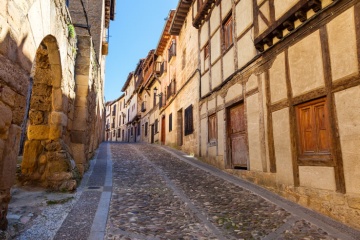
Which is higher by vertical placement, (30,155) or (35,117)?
(35,117)

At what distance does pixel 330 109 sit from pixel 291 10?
6.81 ft

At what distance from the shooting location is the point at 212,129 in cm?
927

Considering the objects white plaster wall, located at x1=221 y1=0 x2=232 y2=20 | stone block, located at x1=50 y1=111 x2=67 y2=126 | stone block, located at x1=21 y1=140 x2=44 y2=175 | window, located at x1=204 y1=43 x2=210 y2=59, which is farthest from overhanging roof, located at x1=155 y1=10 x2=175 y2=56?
stone block, located at x1=21 y1=140 x2=44 y2=175

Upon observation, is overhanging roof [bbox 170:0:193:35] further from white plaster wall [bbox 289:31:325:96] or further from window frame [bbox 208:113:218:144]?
white plaster wall [bbox 289:31:325:96]

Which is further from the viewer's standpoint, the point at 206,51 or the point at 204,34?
the point at 204,34

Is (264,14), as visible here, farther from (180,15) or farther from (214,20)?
(180,15)

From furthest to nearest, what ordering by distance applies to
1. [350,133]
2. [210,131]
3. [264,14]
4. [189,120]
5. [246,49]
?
1. [189,120]
2. [210,131]
3. [246,49]
4. [264,14]
5. [350,133]

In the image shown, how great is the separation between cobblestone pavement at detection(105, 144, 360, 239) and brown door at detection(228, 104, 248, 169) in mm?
1096

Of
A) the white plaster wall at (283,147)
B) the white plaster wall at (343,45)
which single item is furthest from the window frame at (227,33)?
the white plaster wall at (343,45)

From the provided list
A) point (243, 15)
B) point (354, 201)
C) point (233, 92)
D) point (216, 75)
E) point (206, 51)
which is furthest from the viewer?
point (206, 51)

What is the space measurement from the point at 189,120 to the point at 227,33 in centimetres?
460

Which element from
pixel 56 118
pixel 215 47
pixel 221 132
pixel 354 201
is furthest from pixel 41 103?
pixel 215 47

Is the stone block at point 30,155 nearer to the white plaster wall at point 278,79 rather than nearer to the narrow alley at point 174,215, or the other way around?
the narrow alley at point 174,215

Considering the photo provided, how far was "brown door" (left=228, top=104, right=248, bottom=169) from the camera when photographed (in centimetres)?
708
